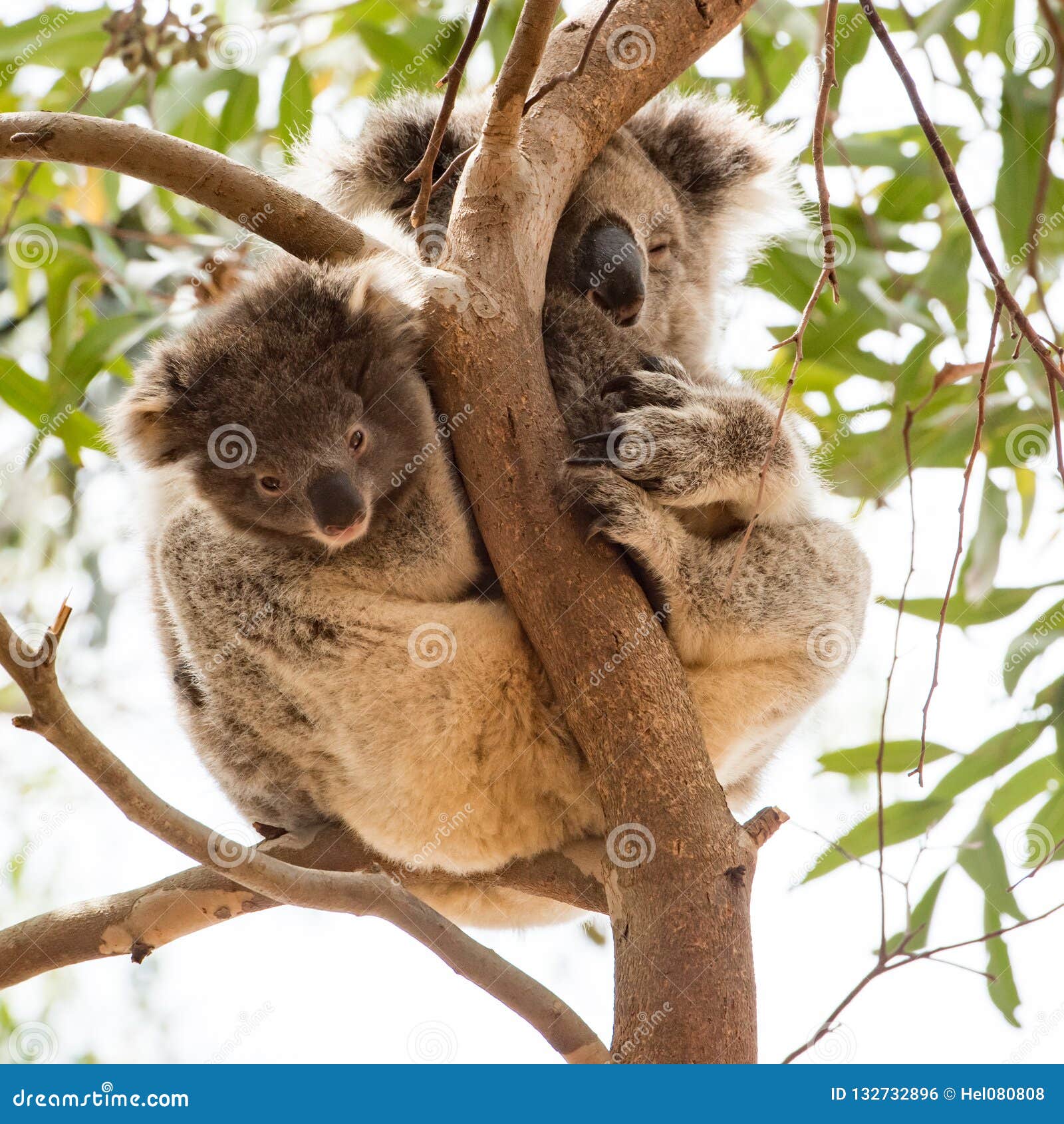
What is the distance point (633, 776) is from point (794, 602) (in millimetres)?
542

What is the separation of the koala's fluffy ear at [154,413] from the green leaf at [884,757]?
2.10m

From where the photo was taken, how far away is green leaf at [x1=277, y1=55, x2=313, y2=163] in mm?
4074

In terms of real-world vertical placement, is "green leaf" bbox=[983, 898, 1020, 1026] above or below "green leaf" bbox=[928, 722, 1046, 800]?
below

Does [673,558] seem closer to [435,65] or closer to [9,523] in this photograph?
[435,65]

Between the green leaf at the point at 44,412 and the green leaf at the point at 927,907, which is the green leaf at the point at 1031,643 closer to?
the green leaf at the point at 927,907

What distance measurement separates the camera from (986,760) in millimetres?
3430

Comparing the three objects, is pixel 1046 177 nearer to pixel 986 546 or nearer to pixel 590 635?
pixel 986 546

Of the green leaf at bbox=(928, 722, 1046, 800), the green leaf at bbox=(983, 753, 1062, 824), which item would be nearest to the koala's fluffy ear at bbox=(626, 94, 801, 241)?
the green leaf at bbox=(928, 722, 1046, 800)

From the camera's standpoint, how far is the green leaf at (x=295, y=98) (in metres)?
4.07

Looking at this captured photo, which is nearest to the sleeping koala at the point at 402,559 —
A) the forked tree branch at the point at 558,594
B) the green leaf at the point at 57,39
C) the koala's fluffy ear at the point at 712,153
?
the forked tree branch at the point at 558,594

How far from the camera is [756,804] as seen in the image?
281cm

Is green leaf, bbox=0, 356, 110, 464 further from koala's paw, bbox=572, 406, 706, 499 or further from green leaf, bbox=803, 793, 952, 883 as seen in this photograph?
green leaf, bbox=803, 793, 952, 883

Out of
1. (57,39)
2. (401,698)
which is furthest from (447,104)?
(57,39)

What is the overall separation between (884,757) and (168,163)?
8.21 ft
